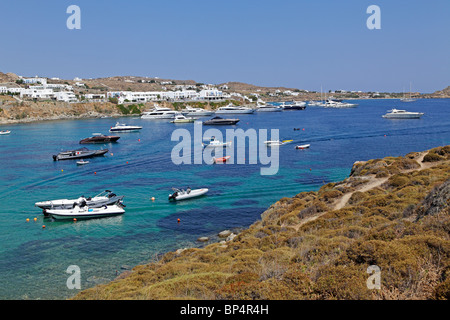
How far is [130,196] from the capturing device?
121ft

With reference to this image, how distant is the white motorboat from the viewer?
3084 cm

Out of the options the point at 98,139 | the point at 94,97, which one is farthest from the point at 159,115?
the point at 98,139

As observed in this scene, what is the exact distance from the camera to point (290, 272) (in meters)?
10.6

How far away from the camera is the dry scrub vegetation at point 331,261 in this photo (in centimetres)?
927

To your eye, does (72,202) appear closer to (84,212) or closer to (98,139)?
(84,212)

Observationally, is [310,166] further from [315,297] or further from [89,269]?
[315,297]

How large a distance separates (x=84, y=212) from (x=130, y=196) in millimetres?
6461

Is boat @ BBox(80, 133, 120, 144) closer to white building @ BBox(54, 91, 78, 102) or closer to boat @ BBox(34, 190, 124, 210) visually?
boat @ BBox(34, 190, 124, 210)

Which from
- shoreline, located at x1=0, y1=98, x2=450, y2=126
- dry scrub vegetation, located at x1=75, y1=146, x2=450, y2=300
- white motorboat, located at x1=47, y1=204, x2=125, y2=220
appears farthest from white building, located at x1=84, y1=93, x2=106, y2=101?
dry scrub vegetation, located at x1=75, y1=146, x2=450, y2=300

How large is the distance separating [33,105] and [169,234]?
5444 inches

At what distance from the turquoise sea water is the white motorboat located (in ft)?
1.82

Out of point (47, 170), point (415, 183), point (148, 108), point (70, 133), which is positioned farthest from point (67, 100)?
point (415, 183)

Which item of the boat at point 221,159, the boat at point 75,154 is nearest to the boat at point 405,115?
the boat at point 221,159
